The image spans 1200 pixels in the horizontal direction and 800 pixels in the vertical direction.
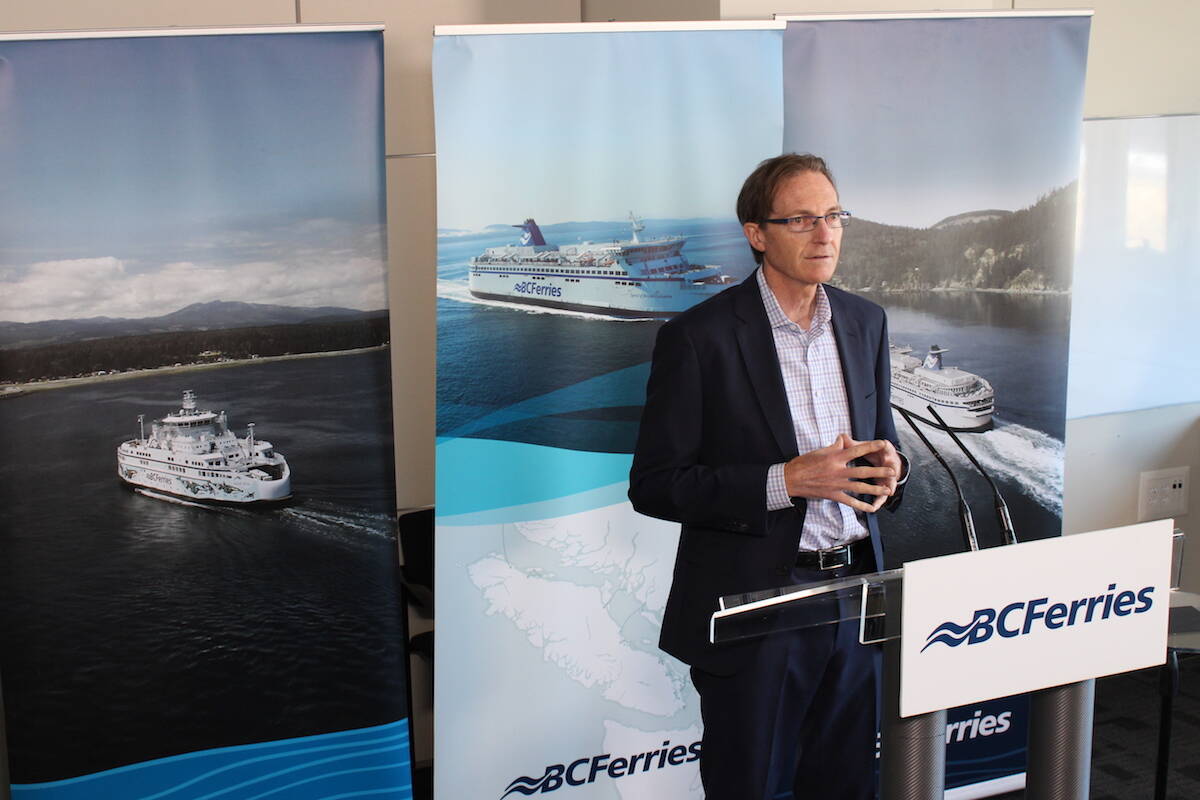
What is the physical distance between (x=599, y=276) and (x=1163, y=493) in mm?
2823

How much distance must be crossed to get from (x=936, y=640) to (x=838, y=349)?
939mm

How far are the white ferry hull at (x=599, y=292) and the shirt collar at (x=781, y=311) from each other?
17.7 inches

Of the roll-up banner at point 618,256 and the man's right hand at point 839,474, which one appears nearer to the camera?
the man's right hand at point 839,474

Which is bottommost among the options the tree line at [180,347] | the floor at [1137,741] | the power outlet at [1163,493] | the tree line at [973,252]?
the floor at [1137,741]

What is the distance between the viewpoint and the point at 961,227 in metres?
2.94

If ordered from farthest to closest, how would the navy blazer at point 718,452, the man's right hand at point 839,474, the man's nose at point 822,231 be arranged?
the man's nose at point 822,231 → the navy blazer at point 718,452 → the man's right hand at point 839,474

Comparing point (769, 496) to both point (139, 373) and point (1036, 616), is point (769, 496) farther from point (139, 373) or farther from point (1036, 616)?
point (139, 373)

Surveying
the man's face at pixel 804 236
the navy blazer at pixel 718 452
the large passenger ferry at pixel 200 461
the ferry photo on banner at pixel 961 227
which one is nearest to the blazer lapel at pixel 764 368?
the navy blazer at pixel 718 452

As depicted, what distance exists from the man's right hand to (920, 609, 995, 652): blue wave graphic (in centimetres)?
45

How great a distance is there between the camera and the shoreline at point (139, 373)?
8.58ft

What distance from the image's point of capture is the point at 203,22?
3.14 m

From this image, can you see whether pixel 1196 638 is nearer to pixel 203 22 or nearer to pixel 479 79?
pixel 479 79

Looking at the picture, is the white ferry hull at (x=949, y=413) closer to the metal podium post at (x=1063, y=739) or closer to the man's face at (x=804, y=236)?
the man's face at (x=804, y=236)

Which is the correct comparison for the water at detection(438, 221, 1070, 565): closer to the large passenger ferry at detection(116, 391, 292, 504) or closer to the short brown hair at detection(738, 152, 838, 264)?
the short brown hair at detection(738, 152, 838, 264)
